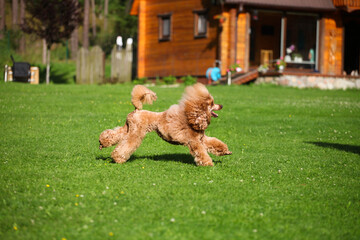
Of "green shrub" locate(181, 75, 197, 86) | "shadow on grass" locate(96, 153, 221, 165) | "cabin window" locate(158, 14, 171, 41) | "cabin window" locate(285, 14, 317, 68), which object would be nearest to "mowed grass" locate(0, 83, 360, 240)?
"shadow on grass" locate(96, 153, 221, 165)

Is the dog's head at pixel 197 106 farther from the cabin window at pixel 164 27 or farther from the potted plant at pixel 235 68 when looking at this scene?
the cabin window at pixel 164 27

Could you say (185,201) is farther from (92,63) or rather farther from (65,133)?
(92,63)

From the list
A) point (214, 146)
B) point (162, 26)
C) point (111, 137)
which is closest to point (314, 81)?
point (162, 26)

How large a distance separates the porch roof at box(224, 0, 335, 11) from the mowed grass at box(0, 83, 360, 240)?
1360 cm

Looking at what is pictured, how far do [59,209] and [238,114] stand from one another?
9.60m

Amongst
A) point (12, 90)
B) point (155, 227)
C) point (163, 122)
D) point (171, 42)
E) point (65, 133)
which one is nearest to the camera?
point (155, 227)

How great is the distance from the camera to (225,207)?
17.9ft

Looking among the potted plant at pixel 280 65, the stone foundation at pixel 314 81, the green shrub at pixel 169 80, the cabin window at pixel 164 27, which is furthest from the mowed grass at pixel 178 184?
the cabin window at pixel 164 27

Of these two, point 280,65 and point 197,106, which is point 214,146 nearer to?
point 197,106

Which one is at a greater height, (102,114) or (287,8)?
(287,8)

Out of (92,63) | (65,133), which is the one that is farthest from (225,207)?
(92,63)

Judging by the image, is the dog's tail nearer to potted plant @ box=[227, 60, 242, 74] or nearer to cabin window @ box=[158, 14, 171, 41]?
potted plant @ box=[227, 60, 242, 74]

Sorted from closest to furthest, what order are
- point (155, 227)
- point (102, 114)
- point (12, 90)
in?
point (155, 227)
point (102, 114)
point (12, 90)

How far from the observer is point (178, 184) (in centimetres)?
637
